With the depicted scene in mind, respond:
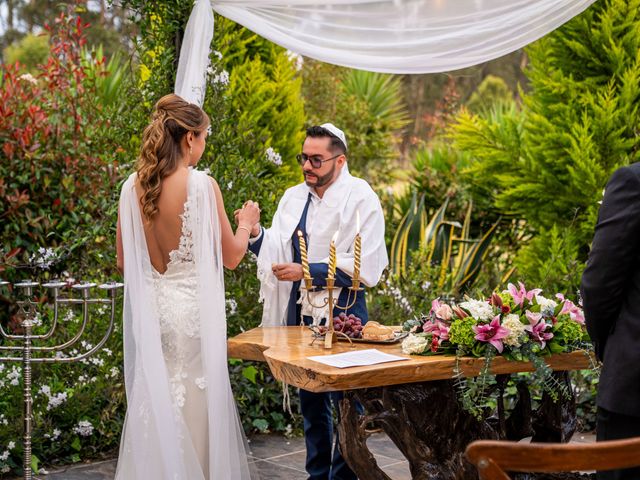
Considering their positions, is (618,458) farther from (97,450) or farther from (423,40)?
(97,450)

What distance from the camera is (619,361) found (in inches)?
117

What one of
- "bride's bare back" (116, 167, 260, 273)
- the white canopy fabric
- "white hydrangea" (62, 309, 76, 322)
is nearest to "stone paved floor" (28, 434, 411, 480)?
"white hydrangea" (62, 309, 76, 322)

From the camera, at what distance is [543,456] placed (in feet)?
6.84

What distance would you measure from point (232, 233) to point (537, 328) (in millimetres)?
1486

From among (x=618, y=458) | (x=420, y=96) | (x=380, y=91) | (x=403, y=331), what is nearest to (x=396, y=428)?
(x=403, y=331)

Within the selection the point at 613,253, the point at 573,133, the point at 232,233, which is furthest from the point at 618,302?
the point at 573,133

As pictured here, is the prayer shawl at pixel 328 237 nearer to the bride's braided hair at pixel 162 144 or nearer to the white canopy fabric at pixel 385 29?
the white canopy fabric at pixel 385 29

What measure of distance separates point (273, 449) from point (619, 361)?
3602mm

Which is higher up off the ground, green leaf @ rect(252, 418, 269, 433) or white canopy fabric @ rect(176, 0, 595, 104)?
white canopy fabric @ rect(176, 0, 595, 104)

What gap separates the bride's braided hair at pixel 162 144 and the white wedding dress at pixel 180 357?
94 mm

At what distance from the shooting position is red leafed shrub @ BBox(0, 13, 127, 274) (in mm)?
7129

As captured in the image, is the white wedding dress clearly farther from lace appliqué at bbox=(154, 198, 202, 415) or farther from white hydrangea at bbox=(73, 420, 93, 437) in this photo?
white hydrangea at bbox=(73, 420, 93, 437)

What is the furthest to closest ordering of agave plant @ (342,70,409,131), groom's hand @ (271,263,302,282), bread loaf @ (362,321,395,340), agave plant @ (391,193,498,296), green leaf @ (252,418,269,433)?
agave plant @ (342,70,409,131)
agave plant @ (391,193,498,296)
green leaf @ (252,418,269,433)
groom's hand @ (271,263,302,282)
bread loaf @ (362,321,395,340)

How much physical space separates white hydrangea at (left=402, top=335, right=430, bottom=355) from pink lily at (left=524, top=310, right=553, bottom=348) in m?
0.46
